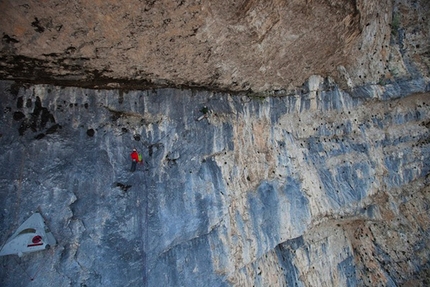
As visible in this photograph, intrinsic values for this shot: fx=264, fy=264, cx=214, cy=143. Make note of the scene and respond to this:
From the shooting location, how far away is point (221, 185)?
26.3ft

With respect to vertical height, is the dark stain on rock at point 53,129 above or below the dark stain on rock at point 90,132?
above

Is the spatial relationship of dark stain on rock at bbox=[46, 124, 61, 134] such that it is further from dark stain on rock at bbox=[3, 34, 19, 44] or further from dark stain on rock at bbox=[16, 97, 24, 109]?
dark stain on rock at bbox=[3, 34, 19, 44]

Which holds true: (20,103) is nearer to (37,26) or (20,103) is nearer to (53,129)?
(53,129)

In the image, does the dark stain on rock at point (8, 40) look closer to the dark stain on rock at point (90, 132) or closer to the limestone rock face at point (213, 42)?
the limestone rock face at point (213, 42)

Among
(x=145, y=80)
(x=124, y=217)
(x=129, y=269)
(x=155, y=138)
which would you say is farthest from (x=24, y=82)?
(x=129, y=269)

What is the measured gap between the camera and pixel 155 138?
7.44 m

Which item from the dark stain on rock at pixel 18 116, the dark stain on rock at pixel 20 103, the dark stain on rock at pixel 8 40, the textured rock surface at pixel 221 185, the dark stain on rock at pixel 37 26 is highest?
the dark stain on rock at pixel 37 26

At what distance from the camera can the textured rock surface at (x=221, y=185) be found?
6.25 metres

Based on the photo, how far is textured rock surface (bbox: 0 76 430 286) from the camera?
6246 millimetres

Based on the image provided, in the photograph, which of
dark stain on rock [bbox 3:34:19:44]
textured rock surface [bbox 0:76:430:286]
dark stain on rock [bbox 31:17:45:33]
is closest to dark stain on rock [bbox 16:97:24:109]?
textured rock surface [bbox 0:76:430:286]

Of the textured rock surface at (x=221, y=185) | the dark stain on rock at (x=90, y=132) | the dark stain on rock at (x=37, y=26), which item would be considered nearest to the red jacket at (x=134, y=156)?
the textured rock surface at (x=221, y=185)

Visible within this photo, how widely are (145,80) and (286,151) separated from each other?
5209 mm

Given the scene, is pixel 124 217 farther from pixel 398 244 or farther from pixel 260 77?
pixel 398 244

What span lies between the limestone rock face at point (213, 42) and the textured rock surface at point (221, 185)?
571 mm
